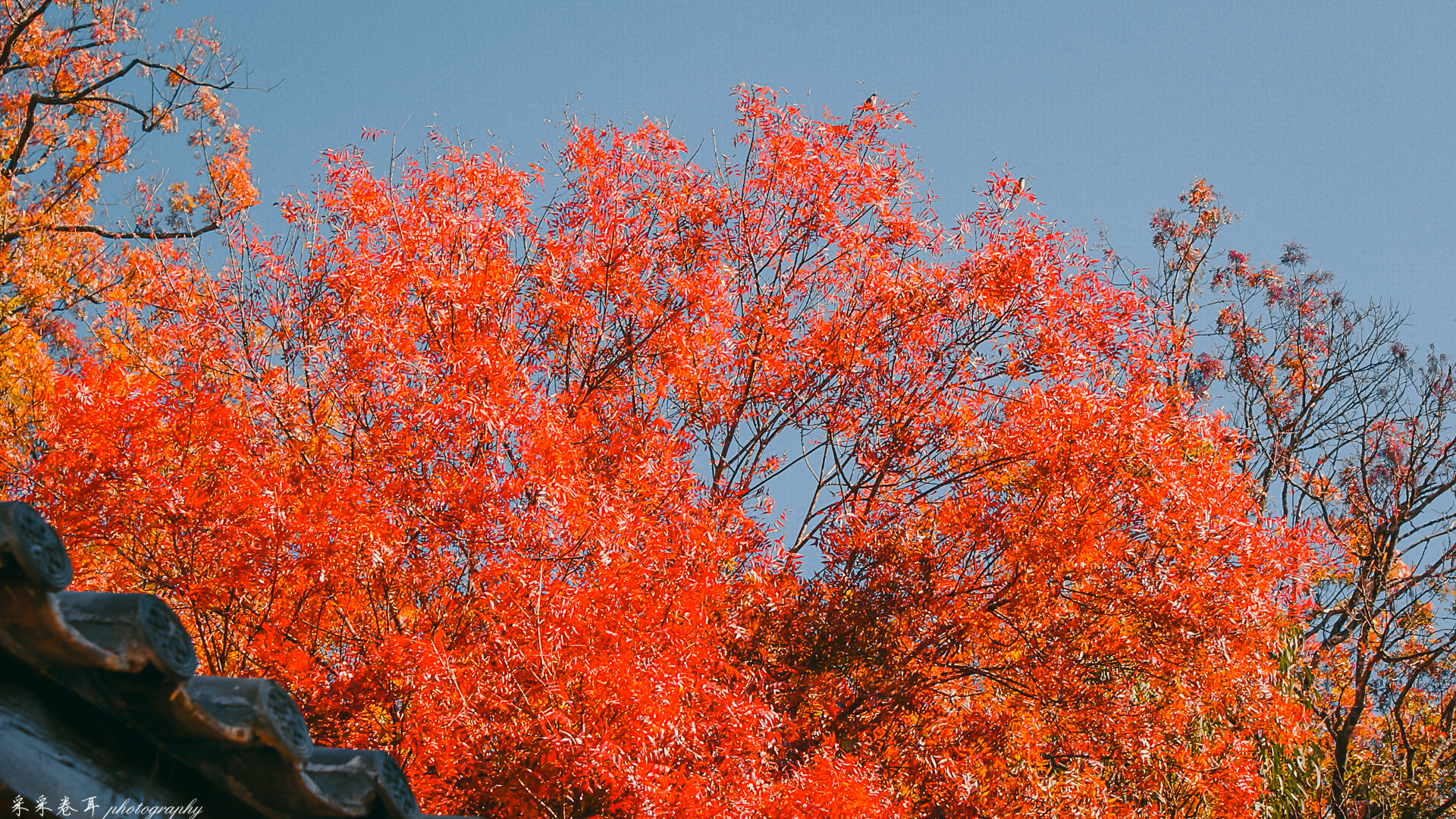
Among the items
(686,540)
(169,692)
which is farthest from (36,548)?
(686,540)

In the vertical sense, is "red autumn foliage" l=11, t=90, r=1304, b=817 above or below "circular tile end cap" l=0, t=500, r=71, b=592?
above

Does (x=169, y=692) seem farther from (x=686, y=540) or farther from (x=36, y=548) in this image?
(x=686, y=540)

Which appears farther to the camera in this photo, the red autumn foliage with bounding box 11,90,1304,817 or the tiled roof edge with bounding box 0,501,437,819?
the red autumn foliage with bounding box 11,90,1304,817

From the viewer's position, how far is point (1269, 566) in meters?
12.9

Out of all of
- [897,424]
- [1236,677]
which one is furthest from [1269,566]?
[897,424]

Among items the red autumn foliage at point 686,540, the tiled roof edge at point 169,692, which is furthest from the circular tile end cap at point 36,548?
the red autumn foliage at point 686,540

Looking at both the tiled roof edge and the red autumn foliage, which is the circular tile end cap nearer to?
the tiled roof edge

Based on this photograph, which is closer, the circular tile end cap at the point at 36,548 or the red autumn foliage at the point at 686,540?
the circular tile end cap at the point at 36,548

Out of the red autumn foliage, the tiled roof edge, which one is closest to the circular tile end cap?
the tiled roof edge

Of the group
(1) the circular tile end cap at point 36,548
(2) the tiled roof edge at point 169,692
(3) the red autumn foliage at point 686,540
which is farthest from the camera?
(3) the red autumn foliage at point 686,540

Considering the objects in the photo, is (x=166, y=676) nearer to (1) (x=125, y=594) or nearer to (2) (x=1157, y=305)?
(1) (x=125, y=594)

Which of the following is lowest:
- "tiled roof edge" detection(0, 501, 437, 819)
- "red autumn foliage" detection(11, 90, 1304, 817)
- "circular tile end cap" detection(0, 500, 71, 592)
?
"tiled roof edge" detection(0, 501, 437, 819)

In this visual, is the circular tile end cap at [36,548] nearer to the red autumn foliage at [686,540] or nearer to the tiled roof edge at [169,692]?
the tiled roof edge at [169,692]

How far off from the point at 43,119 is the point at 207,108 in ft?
10.4
